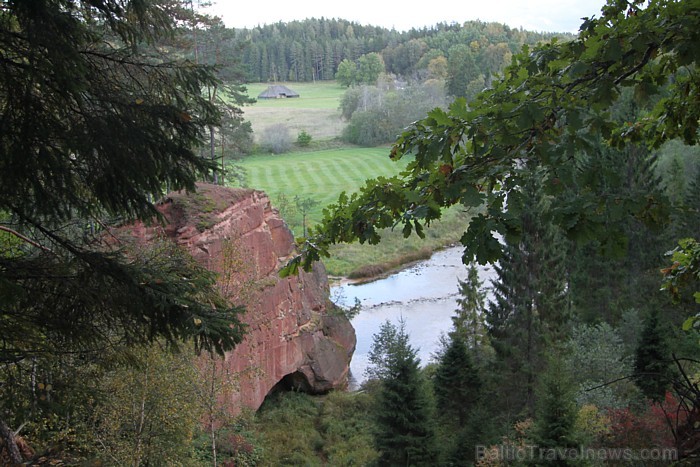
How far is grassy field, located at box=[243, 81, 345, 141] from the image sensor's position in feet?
202

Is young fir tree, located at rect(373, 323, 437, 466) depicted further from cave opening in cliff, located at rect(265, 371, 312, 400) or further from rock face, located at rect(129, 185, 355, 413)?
cave opening in cliff, located at rect(265, 371, 312, 400)

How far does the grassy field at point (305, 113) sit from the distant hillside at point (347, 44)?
4.68 meters

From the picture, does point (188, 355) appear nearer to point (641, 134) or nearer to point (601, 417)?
point (641, 134)

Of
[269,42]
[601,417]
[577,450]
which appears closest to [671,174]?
[601,417]

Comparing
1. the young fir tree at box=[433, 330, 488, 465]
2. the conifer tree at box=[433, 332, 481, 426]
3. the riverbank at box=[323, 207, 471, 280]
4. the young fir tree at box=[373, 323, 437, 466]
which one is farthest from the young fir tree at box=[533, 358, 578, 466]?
the riverbank at box=[323, 207, 471, 280]

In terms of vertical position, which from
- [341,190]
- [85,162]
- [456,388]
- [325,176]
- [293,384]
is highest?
[85,162]

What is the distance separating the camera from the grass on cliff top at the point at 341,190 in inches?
1510

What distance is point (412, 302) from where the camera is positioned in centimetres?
3131

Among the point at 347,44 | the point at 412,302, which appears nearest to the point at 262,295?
the point at 412,302

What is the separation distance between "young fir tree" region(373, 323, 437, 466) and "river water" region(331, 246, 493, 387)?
8603 millimetres

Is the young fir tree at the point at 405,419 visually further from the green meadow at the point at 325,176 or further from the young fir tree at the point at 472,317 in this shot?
the young fir tree at the point at 472,317

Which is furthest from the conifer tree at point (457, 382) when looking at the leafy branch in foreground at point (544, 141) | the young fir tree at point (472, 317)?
the leafy branch in foreground at point (544, 141)

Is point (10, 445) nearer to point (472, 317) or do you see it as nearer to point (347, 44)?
point (472, 317)

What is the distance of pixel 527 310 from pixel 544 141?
61.8 feet
